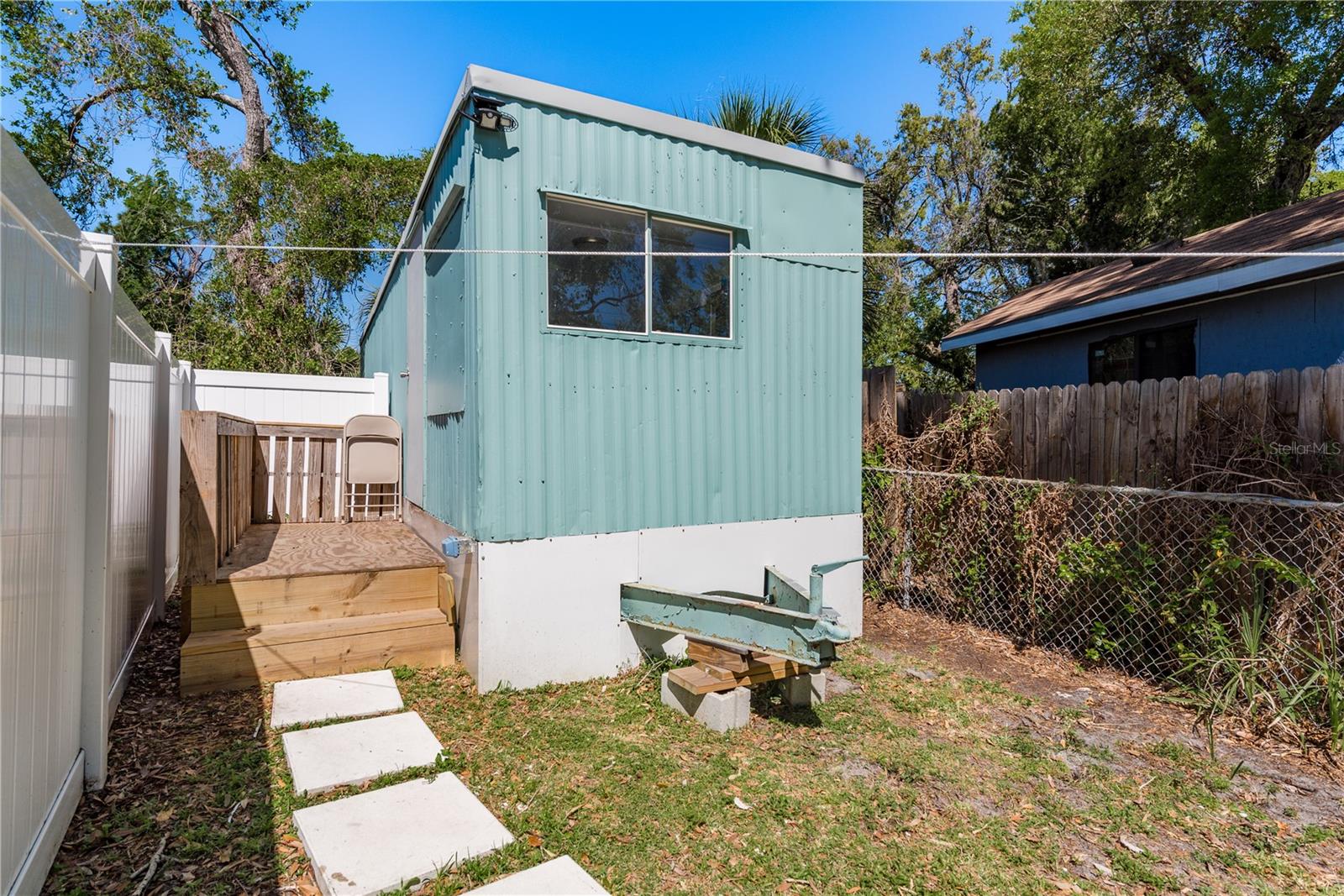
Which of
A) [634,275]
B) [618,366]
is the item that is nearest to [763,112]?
[634,275]

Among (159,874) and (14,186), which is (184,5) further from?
(159,874)

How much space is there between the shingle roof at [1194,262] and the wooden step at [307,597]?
24.2 feet

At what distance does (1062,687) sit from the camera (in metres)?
4.18

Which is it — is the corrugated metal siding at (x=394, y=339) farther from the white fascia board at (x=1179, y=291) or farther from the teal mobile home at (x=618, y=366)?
the white fascia board at (x=1179, y=291)

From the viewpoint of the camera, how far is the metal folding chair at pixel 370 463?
271 inches

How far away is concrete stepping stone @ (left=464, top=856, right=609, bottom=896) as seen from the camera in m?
2.13

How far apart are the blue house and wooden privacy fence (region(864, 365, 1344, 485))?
1.17 metres

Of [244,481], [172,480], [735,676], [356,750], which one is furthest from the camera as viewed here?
[244,481]

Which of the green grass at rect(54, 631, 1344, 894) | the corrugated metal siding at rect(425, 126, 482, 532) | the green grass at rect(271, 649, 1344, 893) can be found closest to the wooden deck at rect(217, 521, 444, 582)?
the corrugated metal siding at rect(425, 126, 482, 532)

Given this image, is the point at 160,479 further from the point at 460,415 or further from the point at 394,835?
the point at 394,835

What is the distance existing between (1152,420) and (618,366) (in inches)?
151

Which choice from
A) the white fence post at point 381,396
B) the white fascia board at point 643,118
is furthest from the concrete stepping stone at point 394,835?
the white fence post at point 381,396

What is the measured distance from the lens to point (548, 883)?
217 centimetres

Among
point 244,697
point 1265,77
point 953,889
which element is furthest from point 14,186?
point 1265,77
